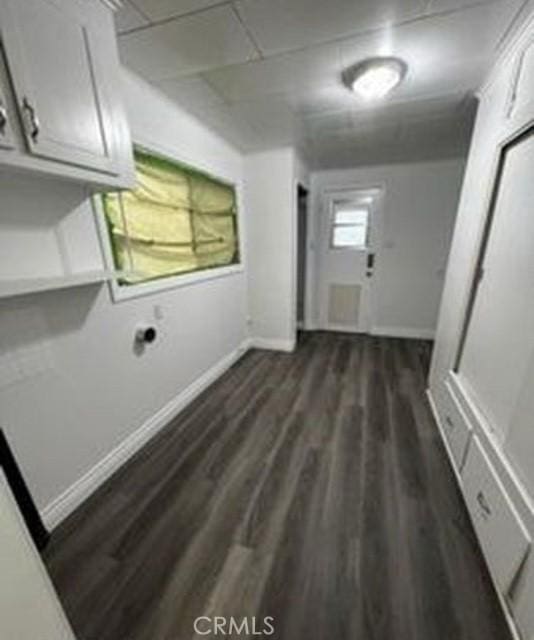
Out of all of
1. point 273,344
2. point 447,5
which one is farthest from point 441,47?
point 273,344

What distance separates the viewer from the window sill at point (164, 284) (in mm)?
1828

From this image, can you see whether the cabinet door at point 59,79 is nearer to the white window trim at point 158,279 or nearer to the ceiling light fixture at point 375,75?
the white window trim at point 158,279

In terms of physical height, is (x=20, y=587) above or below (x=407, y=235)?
below

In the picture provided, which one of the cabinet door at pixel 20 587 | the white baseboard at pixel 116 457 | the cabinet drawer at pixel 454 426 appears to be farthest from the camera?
the cabinet drawer at pixel 454 426

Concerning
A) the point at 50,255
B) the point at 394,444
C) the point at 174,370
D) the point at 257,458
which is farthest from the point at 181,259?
the point at 394,444

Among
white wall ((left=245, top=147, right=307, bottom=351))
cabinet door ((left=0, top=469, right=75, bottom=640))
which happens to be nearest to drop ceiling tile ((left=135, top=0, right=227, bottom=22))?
cabinet door ((left=0, top=469, right=75, bottom=640))

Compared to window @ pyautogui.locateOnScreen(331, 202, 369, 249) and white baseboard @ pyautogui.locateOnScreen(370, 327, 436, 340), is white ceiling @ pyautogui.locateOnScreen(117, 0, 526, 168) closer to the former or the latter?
window @ pyautogui.locateOnScreen(331, 202, 369, 249)

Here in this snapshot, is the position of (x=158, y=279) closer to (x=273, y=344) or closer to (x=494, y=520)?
(x=273, y=344)

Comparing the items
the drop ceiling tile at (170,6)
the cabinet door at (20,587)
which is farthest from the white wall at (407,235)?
the cabinet door at (20,587)

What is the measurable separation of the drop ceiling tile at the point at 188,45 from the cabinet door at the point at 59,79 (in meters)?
0.36

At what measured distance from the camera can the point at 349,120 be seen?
8.25ft

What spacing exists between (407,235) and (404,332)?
4.54 feet

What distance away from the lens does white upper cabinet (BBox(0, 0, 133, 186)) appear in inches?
39.0

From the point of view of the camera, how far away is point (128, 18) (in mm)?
1358
